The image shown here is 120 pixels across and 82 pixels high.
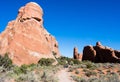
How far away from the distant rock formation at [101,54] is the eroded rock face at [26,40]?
71.4 feet

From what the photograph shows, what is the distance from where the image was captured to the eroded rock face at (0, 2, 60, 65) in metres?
41.4

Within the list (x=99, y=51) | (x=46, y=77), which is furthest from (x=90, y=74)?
(x=99, y=51)

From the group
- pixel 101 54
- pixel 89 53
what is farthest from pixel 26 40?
pixel 89 53

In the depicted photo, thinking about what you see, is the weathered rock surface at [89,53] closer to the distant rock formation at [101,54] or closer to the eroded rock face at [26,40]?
the distant rock formation at [101,54]

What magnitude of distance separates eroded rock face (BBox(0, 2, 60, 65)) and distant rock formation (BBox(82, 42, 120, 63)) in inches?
857

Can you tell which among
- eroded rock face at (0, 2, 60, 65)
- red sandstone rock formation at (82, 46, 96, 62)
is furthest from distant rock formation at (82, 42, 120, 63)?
eroded rock face at (0, 2, 60, 65)

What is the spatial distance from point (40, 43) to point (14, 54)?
7502 millimetres

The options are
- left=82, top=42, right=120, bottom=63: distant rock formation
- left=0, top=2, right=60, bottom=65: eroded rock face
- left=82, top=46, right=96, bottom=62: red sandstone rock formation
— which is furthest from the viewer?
left=82, top=46, right=96, bottom=62: red sandstone rock formation

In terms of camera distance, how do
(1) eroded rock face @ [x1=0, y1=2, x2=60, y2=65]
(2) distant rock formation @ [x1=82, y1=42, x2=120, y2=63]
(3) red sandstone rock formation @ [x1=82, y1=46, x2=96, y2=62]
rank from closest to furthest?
(1) eroded rock face @ [x1=0, y1=2, x2=60, y2=65] → (2) distant rock formation @ [x1=82, y1=42, x2=120, y2=63] → (3) red sandstone rock formation @ [x1=82, y1=46, x2=96, y2=62]

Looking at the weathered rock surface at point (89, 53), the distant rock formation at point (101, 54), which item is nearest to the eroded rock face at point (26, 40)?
the distant rock formation at point (101, 54)

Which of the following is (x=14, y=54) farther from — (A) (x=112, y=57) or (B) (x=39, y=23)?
(A) (x=112, y=57)

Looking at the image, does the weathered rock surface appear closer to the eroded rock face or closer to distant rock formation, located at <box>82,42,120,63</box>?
distant rock formation, located at <box>82,42,120,63</box>

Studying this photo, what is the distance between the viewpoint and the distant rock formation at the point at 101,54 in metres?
61.9

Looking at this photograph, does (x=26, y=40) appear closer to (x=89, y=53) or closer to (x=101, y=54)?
(x=101, y=54)
